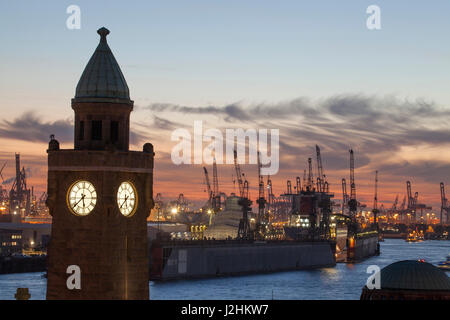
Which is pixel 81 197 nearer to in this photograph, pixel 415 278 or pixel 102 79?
pixel 102 79

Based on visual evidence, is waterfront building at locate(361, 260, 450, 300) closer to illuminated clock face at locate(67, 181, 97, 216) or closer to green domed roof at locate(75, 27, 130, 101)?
illuminated clock face at locate(67, 181, 97, 216)

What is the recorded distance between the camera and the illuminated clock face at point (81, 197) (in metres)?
28.2

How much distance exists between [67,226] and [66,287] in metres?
2.15

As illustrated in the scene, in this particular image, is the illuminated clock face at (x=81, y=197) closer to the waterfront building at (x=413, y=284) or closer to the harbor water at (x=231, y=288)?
the waterfront building at (x=413, y=284)

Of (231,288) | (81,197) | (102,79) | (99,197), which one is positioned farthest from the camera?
(231,288)

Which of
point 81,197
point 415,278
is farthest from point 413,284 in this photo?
point 81,197

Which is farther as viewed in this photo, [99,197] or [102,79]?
[102,79]

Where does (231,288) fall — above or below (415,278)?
below

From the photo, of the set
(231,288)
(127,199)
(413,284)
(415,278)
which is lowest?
(231,288)

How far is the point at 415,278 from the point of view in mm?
60406

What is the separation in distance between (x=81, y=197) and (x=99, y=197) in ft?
2.31

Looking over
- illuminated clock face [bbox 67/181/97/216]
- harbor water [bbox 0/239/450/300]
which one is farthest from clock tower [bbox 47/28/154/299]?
harbor water [bbox 0/239/450/300]
